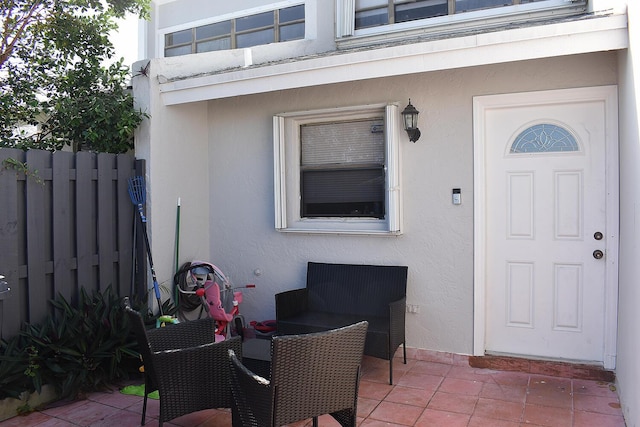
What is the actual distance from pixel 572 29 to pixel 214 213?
4251 millimetres

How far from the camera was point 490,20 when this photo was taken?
530 cm

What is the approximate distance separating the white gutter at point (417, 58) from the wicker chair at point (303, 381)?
2.57m

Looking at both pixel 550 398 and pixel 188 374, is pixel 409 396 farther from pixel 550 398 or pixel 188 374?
pixel 188 374

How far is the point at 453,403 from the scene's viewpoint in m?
3.90

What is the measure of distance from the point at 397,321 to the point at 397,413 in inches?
37.0

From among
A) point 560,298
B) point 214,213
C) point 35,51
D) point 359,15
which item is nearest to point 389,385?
point 560,298

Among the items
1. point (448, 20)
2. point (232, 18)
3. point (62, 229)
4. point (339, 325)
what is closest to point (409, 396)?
point (339, 325)

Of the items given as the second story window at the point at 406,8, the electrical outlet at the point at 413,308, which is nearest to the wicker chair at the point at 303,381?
the electrical outlet at the point at 413,308

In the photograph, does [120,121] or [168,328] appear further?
[120,121]

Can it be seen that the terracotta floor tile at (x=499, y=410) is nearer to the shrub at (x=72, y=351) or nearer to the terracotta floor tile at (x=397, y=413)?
the terracotta floor tile at (x=397, y=413)

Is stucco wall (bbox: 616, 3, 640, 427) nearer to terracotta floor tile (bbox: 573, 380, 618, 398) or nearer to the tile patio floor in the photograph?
terracotta floor tile (bbox: 573, 380, 618, 398)

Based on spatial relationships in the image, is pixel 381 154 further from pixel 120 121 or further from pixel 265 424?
pixel 265 424

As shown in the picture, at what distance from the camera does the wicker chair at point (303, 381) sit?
2589 millimetres

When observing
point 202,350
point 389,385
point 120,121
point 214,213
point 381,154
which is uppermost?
point 120,121
